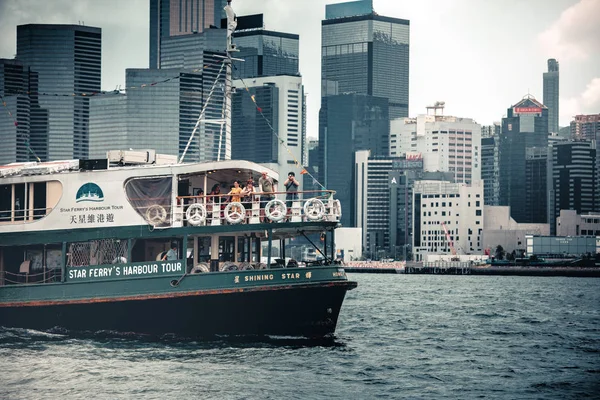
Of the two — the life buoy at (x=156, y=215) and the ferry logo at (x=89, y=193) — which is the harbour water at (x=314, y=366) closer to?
the life buoy at (x=156, y=215)

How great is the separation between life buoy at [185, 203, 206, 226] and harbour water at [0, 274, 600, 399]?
11.8 feet

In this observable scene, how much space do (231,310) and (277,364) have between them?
3703mm

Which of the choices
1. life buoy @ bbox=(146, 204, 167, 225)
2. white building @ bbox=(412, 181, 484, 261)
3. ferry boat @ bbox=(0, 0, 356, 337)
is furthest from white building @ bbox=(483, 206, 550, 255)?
life buoy @ bbox=(146, 204, 167, 225)

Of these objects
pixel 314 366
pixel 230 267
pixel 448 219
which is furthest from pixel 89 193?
pixel 448 219

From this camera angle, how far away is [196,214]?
29578 mm

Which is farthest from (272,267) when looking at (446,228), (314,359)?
(446,228)

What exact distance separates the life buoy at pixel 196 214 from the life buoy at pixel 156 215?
91 cm

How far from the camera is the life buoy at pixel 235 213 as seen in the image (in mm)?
29266

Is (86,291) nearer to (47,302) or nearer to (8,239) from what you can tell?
(47,302)

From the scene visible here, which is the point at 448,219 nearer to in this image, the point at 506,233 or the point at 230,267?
the point at 506,233

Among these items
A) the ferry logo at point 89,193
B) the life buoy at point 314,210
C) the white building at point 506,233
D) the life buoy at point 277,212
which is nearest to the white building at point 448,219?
the white building at point 506,233

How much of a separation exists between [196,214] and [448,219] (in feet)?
543

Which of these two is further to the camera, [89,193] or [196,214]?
[89,193]

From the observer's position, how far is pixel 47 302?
3077cm
